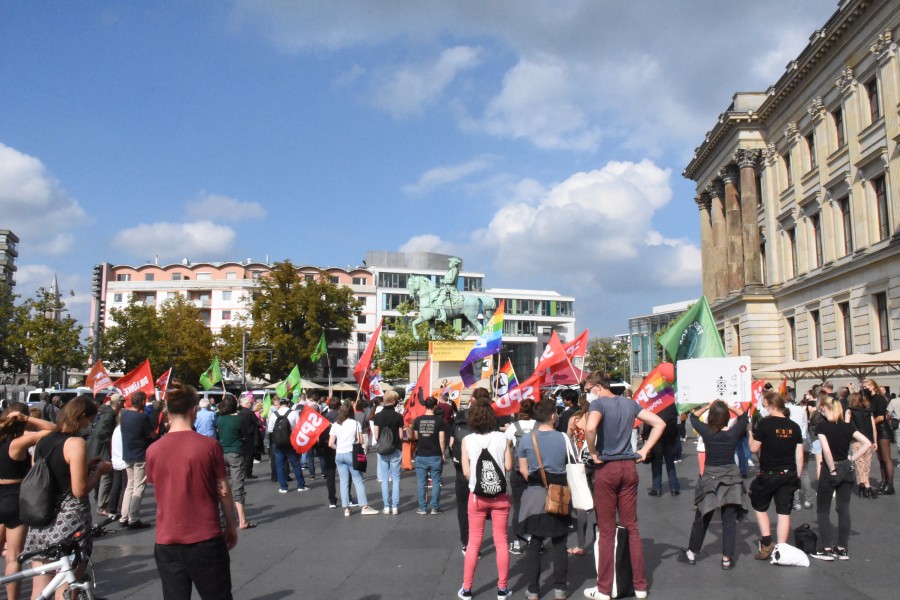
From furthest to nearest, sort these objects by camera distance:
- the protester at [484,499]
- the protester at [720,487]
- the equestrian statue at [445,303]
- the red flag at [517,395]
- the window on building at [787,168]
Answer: the equestrian statue at [445,303]
the window on building at [787,168]
the red flag at [517,395]
the protester at [720,487]
the protester at [484,499]

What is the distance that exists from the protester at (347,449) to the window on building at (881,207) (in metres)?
28.6

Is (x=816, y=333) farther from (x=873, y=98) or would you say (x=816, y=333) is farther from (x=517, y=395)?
(x=517, y=395)

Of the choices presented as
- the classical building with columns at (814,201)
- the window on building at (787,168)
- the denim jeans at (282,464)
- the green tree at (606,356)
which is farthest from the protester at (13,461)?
the green tree at (606,356)

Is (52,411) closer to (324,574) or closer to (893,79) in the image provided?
(324,574)

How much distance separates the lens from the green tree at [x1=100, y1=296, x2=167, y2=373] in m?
64.1

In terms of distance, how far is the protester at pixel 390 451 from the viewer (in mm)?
11938

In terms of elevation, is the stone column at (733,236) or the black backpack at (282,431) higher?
the stone column at (733,236)

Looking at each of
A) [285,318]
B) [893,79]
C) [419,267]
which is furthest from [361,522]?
[419,267]

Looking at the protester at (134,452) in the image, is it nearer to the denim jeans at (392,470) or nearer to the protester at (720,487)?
the denim jeans at (392,470)

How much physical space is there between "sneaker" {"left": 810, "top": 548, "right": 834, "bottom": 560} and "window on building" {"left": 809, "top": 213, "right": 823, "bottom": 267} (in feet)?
113

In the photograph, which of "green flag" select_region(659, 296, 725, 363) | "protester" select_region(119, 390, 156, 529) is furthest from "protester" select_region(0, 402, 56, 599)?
"green flag" select_region(659, 296, 725, 363)

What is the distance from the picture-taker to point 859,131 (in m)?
34.0

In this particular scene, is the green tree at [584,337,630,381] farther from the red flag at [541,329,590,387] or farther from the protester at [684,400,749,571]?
the protester at [684,400,749,571]

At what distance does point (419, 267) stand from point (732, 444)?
106582 millimetres
